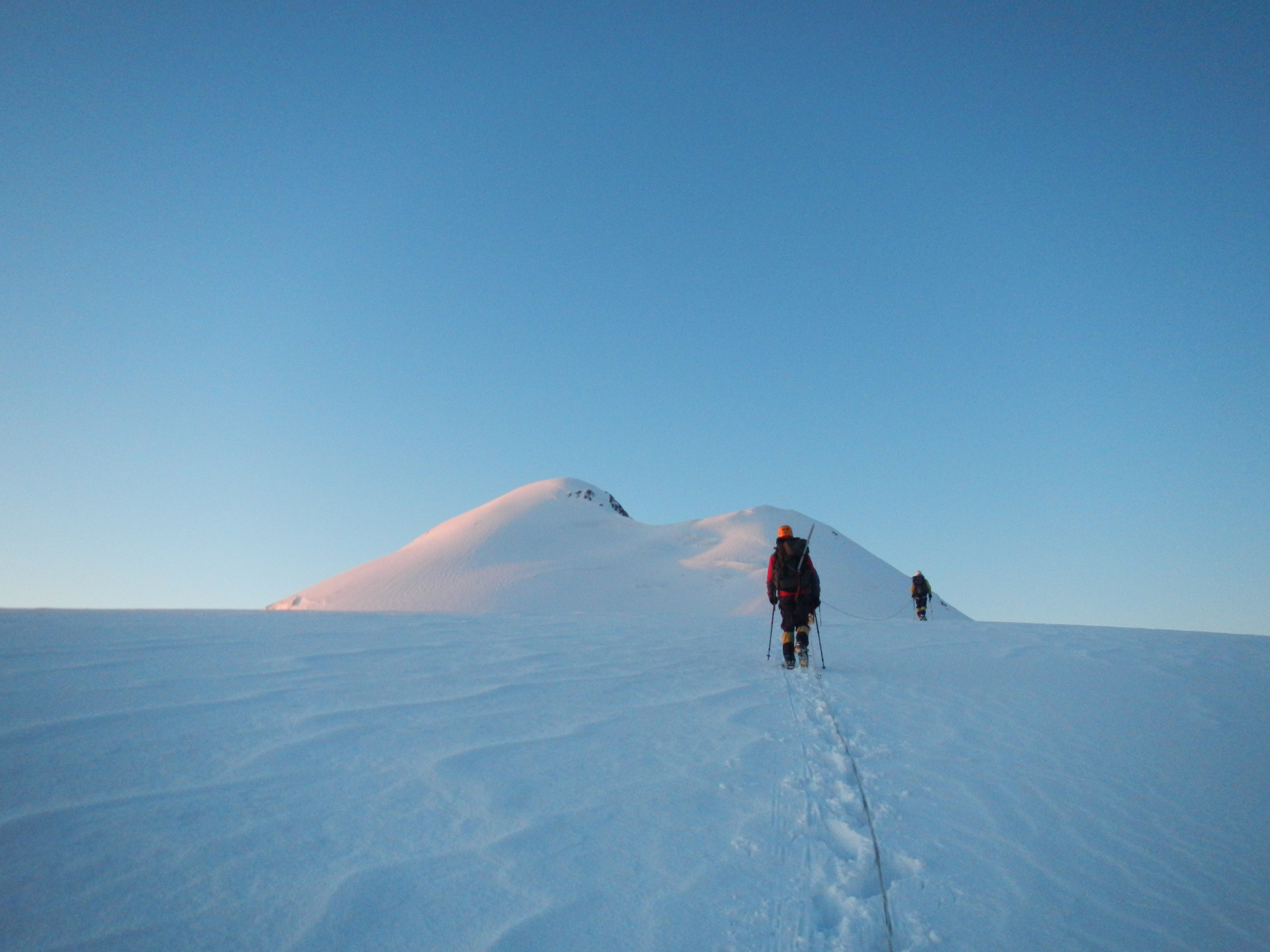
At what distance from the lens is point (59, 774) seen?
3.08 meters

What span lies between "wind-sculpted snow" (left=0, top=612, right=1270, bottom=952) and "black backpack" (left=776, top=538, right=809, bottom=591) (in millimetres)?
1649

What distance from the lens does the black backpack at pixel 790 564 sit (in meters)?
7.80

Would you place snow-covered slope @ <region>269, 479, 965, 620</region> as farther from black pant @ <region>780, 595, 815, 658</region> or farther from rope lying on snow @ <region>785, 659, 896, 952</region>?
rope lying on snow @ <region>785, 659, 896, 952</region>

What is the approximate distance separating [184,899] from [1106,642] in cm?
1301

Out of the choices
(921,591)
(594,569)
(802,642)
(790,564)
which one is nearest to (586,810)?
(802,642)

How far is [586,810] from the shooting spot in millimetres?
3166

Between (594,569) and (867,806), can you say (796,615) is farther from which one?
(594,569)

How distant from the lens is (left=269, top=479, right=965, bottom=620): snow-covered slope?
34312 millimetres

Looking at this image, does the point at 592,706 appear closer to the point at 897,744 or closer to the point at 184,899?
the point at 897,744

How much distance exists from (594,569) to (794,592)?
32.3 meters

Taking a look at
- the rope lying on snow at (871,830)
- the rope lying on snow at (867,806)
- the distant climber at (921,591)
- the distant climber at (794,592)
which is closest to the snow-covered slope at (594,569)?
the distant climber at (921,591)

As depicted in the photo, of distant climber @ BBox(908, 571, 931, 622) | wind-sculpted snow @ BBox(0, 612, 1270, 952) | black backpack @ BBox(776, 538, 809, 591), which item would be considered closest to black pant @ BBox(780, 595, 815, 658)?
black backpack @ BBox(776, 538, 809, 591)

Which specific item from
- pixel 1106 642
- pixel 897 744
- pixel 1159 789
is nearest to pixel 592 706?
pixel 897 744

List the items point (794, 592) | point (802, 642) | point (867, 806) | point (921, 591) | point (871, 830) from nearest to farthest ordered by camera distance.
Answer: point (871, 830)
point (867, 806)
point (802, 642)
point (794, 592)
point (921, 591)
